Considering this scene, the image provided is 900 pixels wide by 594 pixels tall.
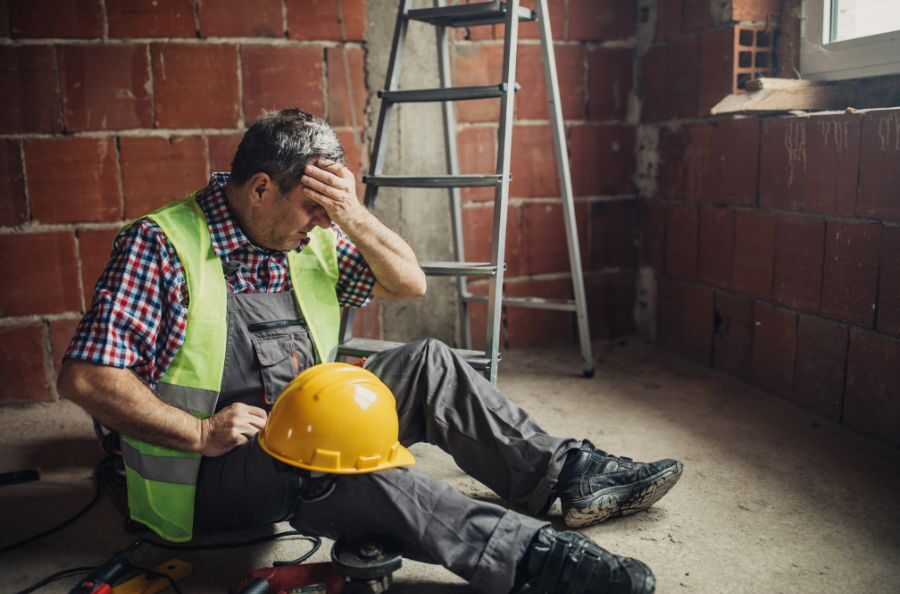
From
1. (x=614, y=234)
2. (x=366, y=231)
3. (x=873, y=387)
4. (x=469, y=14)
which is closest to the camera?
(x=366, y=231)

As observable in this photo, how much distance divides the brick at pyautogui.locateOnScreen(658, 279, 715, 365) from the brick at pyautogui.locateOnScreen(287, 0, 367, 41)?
5.61 feet

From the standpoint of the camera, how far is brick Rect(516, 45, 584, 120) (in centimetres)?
329

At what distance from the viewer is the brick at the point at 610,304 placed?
359cm

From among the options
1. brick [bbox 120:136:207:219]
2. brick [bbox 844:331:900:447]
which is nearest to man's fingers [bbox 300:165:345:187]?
brick [bbox 120:136:207:219]

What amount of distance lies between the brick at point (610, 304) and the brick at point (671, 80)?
75cm

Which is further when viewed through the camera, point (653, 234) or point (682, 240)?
point (653, 234)

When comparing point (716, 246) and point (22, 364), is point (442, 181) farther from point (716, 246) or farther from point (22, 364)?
point (22, 364)

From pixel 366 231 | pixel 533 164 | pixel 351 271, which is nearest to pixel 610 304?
pixel 533 164

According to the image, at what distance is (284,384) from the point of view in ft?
5.84

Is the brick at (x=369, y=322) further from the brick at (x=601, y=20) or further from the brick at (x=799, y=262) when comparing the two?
the brick at (x=799, y=262)

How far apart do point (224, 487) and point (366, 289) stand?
2.09 feet

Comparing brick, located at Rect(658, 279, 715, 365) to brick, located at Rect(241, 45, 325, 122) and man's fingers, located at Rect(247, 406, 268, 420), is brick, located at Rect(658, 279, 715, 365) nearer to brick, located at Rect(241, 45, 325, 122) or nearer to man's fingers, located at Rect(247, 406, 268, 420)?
brick, located at Rect(241, 45, 325, 122)

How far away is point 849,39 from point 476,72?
Answer: 4.56ft

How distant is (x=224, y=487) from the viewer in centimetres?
163
